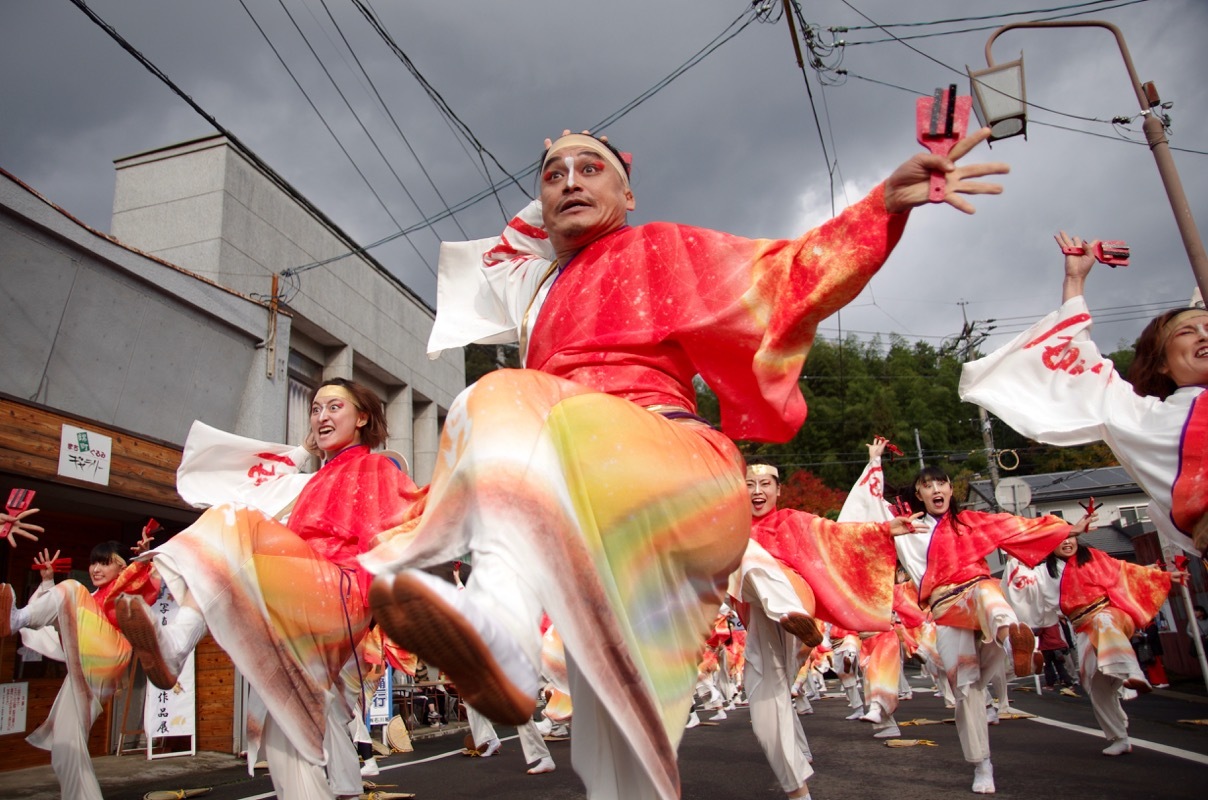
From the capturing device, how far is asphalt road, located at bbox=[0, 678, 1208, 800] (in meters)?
4.95

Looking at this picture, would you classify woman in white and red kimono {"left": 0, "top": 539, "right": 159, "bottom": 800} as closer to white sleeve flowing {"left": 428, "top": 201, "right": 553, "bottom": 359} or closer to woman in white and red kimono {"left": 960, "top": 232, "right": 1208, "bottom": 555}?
white sleeve flowing {"left": 428, "top": 201, "right": 553, "bottom": 359}

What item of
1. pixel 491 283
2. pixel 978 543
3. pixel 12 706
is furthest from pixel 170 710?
pixel 491 283

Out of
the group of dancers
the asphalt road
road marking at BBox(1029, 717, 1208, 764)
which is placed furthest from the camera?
road marking at BBox(1029, 717, 1208, 764)

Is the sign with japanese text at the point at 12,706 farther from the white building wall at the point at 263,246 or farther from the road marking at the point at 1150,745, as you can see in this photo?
the road marking at the point at 1150,745

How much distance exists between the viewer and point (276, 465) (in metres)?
5.02

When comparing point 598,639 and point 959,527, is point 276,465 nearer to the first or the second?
point 598,639

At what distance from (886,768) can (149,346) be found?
8.69 meters

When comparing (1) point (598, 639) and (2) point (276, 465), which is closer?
(1) point (598, 639)

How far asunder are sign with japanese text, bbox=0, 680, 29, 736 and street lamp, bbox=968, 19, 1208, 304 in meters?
10.2

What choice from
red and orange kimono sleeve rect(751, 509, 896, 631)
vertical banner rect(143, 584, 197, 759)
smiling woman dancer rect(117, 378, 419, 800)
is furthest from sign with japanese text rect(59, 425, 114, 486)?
red and orange kimono sleeve rect(751, 509, 896, 631)

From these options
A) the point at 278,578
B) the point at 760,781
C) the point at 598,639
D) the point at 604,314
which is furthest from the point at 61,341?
the point at 598,639

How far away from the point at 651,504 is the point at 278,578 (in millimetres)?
2212

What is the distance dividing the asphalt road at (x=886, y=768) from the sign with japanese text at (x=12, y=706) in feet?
5.62

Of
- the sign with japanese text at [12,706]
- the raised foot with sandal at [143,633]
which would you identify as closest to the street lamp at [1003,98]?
the raised foot with sandal at [143,633]
